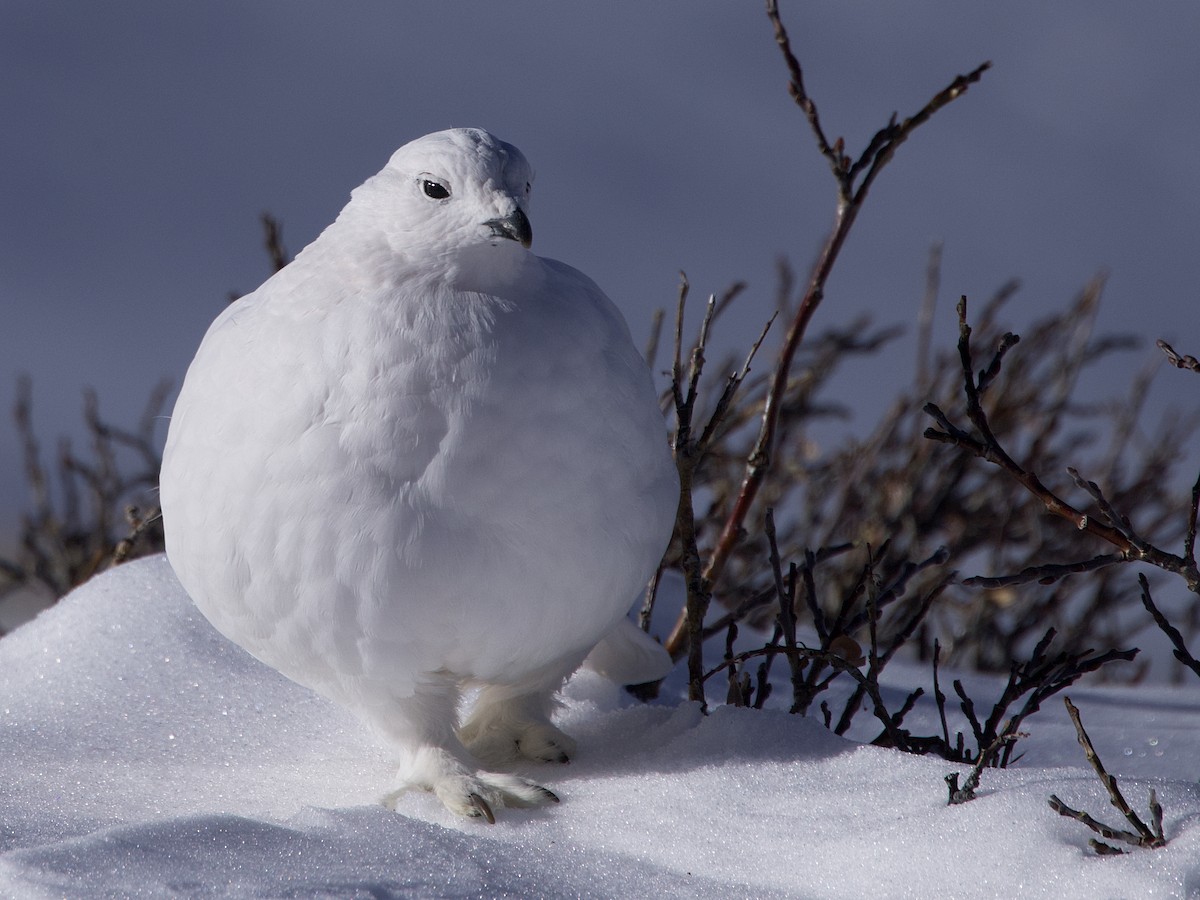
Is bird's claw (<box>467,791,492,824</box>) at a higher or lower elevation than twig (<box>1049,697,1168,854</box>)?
lower

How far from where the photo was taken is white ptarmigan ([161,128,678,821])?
166 centimetres

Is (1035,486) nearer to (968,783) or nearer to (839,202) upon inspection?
(968,783)

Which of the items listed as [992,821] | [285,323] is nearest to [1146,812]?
[992,821]

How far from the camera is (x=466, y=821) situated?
68.6 inches

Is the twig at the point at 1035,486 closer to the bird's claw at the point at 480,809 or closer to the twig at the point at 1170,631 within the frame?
the twig at the point at 1170,631

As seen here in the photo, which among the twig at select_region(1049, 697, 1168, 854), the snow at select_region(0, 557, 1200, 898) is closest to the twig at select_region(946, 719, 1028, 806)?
the snow at select_region(0, 557, 1200, 898)

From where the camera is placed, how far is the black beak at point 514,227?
5.65 ft

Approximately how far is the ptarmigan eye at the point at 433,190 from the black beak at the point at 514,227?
0.11 m

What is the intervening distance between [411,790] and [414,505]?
0.47m

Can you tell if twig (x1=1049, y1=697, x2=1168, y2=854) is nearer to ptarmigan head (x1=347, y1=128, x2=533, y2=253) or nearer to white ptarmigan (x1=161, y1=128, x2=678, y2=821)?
white ptarmigan (x1=161, y1=128, x2=678, y2=821)

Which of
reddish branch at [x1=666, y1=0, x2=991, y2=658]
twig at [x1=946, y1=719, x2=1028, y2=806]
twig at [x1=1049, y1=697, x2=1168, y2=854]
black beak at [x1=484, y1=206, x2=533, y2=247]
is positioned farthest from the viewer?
reddish branch at [x1=666, y1=0, x2=991, y2=658]

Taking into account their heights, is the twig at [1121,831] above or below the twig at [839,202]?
below

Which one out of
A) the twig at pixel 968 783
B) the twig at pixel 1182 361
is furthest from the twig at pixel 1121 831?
the twig at pixel 1182 361

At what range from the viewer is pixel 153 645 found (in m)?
2.46
